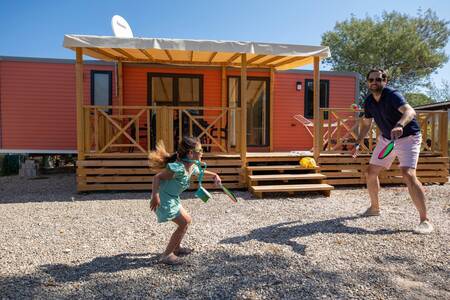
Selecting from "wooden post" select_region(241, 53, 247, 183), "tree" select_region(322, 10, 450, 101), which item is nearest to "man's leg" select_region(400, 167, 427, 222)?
"wooden post" select_region(241, 53, 247, 183)

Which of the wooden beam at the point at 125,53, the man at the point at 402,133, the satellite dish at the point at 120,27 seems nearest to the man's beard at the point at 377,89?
the man at the point at 402,133

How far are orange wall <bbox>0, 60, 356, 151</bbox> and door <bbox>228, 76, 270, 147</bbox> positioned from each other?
0.23m

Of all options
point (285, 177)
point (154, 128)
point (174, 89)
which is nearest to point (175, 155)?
point (285, 177)

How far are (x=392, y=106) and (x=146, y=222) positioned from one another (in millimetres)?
3016

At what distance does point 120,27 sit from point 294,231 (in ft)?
18.8

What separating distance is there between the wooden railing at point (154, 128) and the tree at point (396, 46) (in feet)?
69.7

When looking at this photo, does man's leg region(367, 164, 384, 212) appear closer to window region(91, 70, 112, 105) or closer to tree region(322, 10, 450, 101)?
window region(91, 70, 112, 105)

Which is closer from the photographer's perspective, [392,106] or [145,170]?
[392,106]

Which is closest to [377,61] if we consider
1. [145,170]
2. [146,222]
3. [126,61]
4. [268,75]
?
[268,75]

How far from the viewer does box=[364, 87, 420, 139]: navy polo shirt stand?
3623mm

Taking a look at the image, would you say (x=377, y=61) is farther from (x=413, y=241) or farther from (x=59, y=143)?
(x=413, y=241)

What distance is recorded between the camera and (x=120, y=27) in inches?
285

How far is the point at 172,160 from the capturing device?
9.27ft

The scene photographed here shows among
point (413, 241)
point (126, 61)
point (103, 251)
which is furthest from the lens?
point (126, 61)
